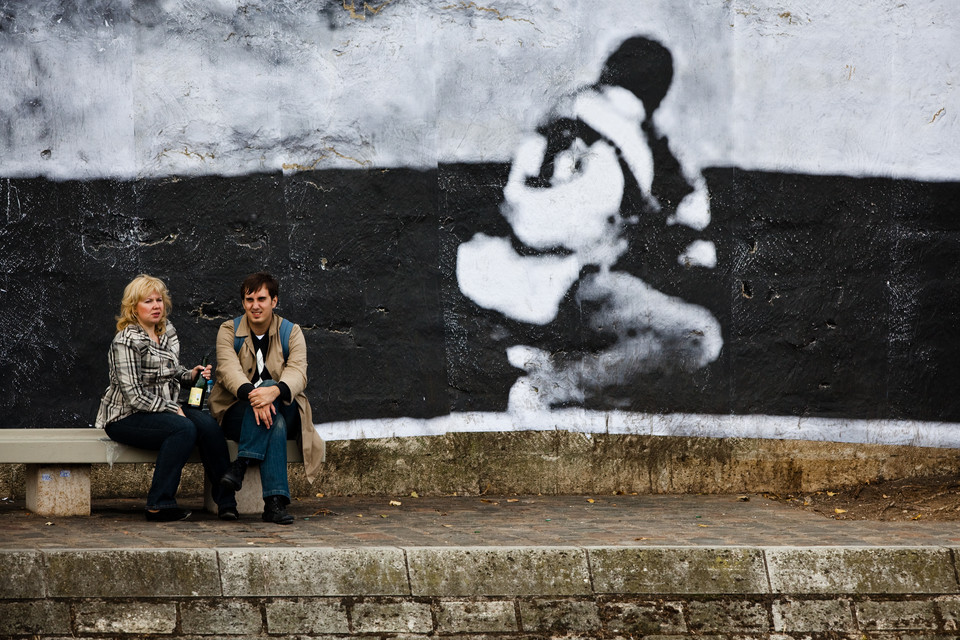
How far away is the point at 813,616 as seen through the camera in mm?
4617

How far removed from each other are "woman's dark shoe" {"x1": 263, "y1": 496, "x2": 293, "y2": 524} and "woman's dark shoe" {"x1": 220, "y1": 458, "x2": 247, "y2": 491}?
0.17m

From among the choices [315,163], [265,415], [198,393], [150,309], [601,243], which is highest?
[315,163]

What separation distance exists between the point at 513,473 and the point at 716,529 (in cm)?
181

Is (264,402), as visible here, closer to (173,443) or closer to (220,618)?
(173,443)

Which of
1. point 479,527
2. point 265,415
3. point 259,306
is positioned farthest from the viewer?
point 259,306

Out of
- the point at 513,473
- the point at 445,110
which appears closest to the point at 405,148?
the point at 445,110

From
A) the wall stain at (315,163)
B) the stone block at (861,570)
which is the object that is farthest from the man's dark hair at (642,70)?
the stone block at (861,570)

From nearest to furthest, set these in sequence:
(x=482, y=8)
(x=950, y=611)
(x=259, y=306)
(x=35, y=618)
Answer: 1. (x=35, y=618)
2. (x=950, y=611)
3. (x=259, y=306)
4. (x=482, y=8)

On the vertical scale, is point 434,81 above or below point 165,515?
above

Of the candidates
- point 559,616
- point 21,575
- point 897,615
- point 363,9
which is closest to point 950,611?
point 897,615

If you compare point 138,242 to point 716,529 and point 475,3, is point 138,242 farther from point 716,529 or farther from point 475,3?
point 716,529

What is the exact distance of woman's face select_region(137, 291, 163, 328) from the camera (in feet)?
18.8

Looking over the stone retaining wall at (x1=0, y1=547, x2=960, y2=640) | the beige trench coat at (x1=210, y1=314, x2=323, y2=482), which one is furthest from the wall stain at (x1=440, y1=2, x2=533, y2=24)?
the stone retaining wall at (x1=0, y1=547, x2=960, y2=640)

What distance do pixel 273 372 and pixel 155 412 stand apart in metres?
0.67
